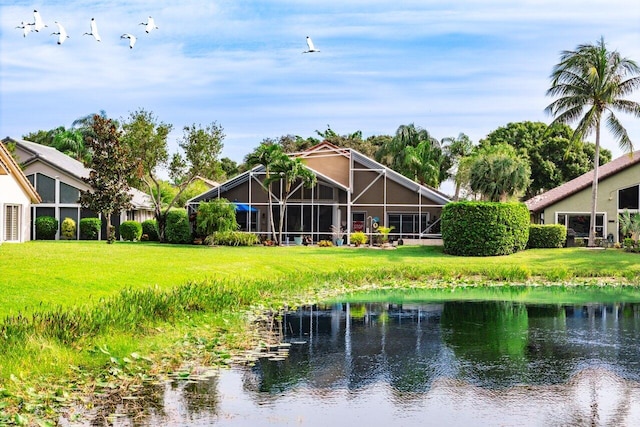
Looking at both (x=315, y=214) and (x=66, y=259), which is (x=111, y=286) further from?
(x=315, y=214)

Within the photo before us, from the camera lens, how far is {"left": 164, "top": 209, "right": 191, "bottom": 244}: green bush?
4016cm

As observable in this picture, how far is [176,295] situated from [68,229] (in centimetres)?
2856

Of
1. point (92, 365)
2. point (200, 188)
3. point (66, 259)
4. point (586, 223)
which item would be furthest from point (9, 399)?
point (200, 188)

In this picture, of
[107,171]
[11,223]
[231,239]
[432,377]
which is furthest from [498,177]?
[432,377]

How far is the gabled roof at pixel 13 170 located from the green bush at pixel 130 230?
5.12m

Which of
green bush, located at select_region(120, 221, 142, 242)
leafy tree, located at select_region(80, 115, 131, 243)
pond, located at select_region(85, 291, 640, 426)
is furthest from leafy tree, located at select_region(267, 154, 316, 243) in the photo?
pond, located at select_region(85, 291, 640, 426)

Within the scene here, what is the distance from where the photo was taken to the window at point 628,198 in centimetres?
3994

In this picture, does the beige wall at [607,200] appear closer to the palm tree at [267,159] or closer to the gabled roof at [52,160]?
the palm tree at [267,159]

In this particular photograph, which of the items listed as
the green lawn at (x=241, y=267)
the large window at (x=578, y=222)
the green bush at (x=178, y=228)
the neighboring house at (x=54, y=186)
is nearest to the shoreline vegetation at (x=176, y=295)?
the green lawn at (x=241, y=267)

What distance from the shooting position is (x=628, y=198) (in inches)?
1580

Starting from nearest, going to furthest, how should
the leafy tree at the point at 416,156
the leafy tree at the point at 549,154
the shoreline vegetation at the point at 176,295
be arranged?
the shoreline vegetation at the point at 176,295
the leafy tree at the point at 416,156
the leafy tree at the point at 549,154

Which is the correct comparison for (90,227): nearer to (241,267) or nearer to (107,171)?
(107,171)

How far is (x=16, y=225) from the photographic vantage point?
37562 mm

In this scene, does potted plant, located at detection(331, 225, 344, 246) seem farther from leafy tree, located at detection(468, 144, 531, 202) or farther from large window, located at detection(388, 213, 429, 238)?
leafy tree, located at detection(468, 144, 531, 202)
